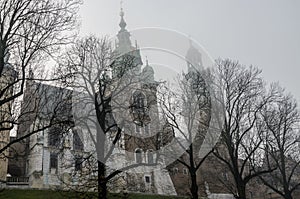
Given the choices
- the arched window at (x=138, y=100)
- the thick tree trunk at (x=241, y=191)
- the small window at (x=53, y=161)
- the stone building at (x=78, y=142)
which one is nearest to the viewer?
the stone building at (x=78, y=142)

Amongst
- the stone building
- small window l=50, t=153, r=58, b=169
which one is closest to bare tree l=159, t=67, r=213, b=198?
the stone building

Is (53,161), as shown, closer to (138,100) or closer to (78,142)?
(78,142)

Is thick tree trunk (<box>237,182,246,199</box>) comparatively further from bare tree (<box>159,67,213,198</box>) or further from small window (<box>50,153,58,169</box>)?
small window (<box>50,153,58,169</box>)

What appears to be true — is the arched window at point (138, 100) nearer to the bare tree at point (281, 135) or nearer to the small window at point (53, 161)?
the bare tree at point (281, 135)

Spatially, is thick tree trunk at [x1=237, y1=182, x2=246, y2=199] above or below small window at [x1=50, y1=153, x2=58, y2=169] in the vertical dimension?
below

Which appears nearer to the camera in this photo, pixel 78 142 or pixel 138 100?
pixel 138 100

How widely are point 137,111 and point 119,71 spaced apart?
2.39 m

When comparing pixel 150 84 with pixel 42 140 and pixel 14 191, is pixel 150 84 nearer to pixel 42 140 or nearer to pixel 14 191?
pixel 14 191

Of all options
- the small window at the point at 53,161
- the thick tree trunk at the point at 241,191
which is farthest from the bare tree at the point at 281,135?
the small window at the point at 53,161

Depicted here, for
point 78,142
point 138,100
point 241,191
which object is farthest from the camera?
point 78,142

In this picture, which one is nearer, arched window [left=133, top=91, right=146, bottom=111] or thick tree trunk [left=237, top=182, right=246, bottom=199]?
arched window [left=133, top=91, right=146, bottom=111]

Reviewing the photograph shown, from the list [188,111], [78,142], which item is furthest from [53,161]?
[188,111]

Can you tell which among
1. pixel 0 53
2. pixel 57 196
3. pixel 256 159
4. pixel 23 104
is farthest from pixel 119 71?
pixel 256 159

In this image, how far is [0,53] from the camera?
44.6 ft
